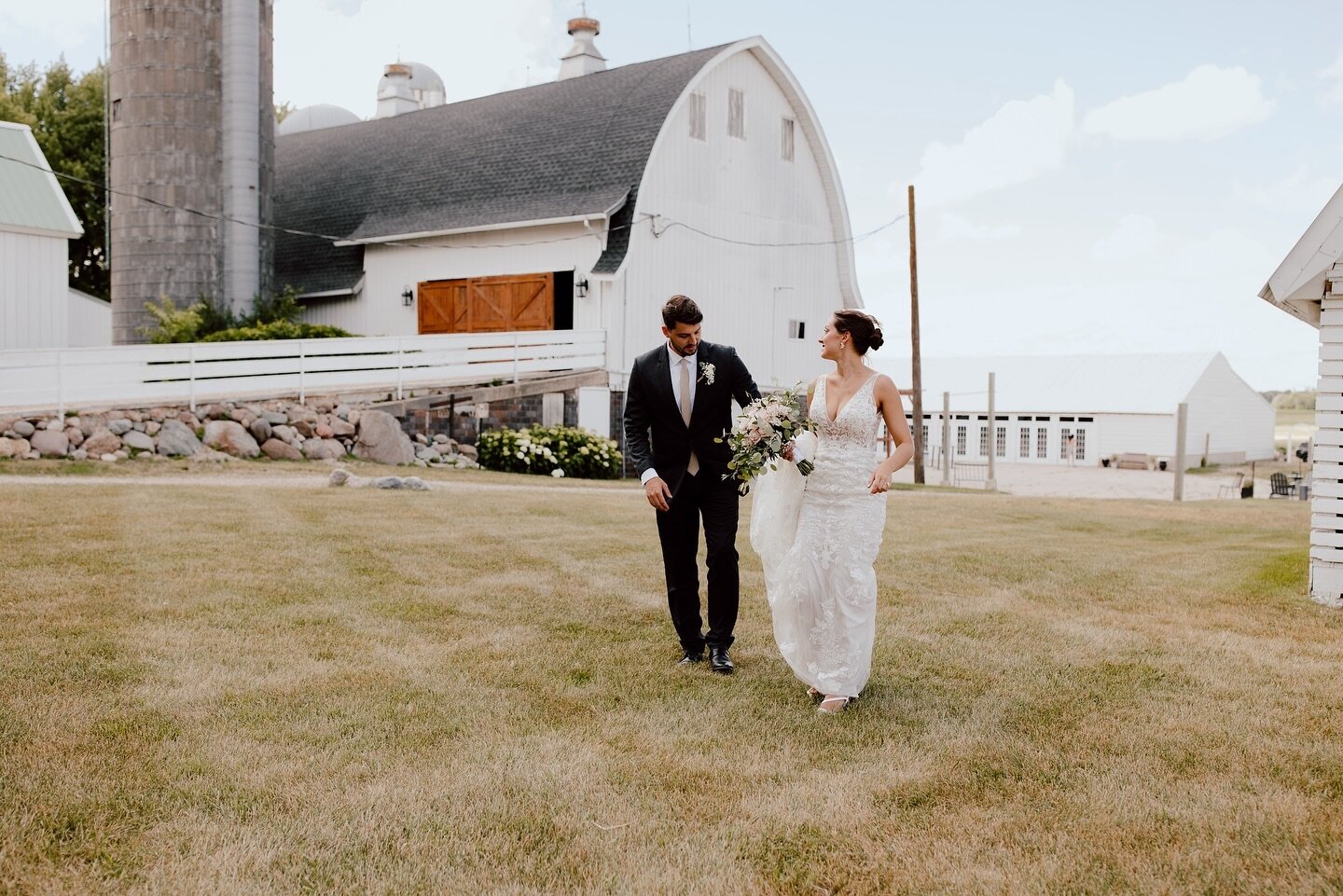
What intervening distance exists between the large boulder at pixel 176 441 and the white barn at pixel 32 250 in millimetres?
5901

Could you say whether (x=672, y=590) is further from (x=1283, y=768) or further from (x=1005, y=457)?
(x=1005, y=457)

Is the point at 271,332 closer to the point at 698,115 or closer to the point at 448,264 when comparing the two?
the point at 448,264

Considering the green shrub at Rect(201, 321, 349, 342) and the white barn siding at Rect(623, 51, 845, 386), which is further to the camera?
the white barn siding at Rect(623, 51, 845, 386)

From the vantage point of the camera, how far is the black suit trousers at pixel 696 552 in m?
6.16

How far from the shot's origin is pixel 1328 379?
8.77 metres

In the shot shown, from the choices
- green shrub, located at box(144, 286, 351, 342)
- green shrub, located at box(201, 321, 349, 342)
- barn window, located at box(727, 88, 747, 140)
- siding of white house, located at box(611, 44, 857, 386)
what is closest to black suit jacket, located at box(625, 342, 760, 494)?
siding of white house, located at box(611, 44, 857, 386)

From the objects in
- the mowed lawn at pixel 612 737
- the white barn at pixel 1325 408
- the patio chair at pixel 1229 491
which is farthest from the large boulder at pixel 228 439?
the patio chair at pixel 1229 491

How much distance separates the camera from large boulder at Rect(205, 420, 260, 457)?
715 inches

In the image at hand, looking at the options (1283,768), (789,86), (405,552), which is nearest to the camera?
(1283,768)

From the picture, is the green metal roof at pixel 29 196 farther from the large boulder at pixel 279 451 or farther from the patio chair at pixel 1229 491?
the patio chair at pixel 1229 491

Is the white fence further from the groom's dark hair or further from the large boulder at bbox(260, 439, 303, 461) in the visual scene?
the groom's dark hair

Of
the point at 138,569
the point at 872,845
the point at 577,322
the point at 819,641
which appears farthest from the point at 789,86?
the point at 872,845

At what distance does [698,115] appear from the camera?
24.6 meters

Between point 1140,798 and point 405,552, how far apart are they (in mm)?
6850
